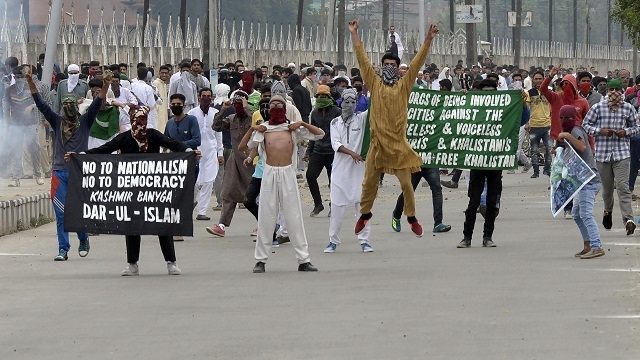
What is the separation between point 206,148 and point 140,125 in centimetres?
529

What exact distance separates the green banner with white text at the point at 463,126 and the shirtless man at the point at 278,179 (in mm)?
3757

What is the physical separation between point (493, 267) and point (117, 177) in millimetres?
3399

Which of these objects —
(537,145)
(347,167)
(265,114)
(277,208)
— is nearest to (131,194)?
(277,208)

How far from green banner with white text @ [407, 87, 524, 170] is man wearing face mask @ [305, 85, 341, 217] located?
0.97 m

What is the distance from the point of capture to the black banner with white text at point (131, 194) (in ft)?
45.1

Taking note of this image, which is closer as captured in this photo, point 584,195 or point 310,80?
point 584,195

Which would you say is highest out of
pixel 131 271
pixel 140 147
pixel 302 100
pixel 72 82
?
pixel 72 82

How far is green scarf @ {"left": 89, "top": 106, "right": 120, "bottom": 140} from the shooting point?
695 inches

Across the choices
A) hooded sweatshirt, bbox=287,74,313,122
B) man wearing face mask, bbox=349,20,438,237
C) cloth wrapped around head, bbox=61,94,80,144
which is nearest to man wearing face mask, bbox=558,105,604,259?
man wearing face mask, bbox=349,20,438,237

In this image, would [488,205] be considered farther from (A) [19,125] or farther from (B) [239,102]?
(A) [19,125]

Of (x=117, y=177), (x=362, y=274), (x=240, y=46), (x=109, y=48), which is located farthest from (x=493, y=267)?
(x=240, y=46)

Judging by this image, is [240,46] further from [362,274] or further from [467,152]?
[362,274]

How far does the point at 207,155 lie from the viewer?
62.7 ft

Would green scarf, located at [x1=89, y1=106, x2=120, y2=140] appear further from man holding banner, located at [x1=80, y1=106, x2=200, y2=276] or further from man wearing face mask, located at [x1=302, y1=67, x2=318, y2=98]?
man wearing face mask, located at [x1=302, y1=67, x2=318, y2=98]
